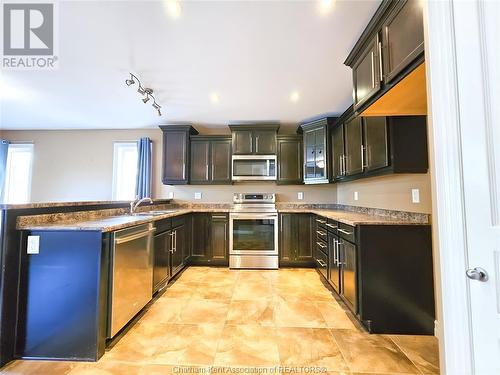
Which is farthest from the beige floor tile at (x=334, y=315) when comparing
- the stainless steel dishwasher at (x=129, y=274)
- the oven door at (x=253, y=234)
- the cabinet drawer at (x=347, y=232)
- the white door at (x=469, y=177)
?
the stainless steel dishwasher at (x=129, y=274)

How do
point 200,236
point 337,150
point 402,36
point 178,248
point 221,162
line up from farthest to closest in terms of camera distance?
1. point 221,162
2. point 200,236
3. point 337,150
4. point 178,248
5. point 402,36

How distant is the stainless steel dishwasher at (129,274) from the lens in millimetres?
1782

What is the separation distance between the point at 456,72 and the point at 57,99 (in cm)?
431

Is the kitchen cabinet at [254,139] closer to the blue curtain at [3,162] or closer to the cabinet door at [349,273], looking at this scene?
the cabinet door at [349,273]

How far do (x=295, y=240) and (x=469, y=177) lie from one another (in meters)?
3.04

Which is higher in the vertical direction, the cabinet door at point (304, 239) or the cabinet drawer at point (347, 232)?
the cabinet drawer at point (347, 232)

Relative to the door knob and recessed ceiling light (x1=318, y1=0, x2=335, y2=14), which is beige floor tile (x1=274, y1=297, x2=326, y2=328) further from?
recessed ceiling light (x1=318, y1=0, x2=335, y2=14)

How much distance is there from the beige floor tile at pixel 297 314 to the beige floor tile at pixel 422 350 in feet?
1.99

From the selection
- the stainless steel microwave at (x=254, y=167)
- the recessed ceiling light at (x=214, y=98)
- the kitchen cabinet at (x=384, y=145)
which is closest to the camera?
the kitchen cabinet at (x=384, y=145)

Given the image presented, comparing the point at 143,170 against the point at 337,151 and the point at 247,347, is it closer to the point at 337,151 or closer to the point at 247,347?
the point at 337,151

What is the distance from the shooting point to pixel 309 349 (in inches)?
67.8

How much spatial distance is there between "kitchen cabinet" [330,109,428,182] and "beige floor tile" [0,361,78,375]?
2971 mm

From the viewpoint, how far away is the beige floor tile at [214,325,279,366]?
1597mm

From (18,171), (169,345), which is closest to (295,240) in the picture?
(169,345)
